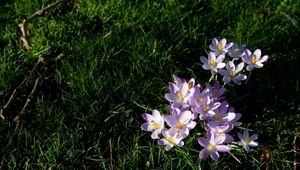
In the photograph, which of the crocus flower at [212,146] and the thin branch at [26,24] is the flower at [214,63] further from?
the thin branch at [26,24]

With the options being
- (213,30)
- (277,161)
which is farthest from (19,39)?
(277,161)

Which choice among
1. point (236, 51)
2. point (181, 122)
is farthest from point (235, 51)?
point (181, 122)

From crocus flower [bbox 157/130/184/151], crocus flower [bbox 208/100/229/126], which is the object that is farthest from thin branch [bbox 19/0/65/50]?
crocus flower [bbox 208/100/229/126]

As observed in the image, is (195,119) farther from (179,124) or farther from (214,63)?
(214,63)

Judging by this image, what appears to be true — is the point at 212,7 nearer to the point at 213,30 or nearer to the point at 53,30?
the point at 213,30

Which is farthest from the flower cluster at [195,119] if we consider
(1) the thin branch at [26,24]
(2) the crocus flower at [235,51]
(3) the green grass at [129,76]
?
(1) the thin branch at [26,24]

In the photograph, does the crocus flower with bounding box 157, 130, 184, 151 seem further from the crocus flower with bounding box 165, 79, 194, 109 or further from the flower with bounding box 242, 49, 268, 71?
the flower with bounding box 242, 49, 268, 71
